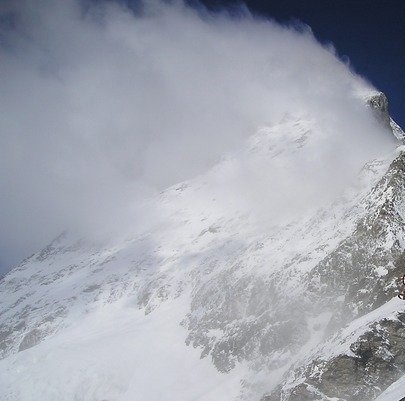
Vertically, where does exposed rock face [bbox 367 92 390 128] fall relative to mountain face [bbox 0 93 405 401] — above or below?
above

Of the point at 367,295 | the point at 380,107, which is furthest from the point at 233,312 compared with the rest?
the point at 380,107

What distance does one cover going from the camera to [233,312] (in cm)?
6150

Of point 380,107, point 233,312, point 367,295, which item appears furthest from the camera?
point 380,107

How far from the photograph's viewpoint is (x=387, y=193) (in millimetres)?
49562

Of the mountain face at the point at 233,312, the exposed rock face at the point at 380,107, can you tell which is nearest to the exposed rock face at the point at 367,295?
the mountain face at the point at 233,312

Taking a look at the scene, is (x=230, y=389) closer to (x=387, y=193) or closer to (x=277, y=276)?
(x=277, y=276)

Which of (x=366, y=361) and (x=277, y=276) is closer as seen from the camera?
(x=366, y=361)

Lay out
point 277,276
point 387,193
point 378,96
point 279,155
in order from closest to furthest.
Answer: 1. point 387,193
2. point 277,276
3. point 378,96
4. point 279,155

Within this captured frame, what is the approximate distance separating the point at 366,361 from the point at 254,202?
5960cm

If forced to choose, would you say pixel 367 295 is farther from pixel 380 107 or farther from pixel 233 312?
pixel 380 107

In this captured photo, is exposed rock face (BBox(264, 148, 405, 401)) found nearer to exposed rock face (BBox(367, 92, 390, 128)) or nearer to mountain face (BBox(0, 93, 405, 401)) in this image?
mountain face (BBox(0, 93, 405, 401))

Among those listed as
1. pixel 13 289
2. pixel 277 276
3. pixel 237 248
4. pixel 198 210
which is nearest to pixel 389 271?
pixel 277 276

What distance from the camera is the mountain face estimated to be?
40.2 m

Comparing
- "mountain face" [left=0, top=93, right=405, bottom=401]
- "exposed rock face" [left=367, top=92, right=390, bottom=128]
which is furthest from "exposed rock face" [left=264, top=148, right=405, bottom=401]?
"exposed rock face" [left=367, top=92, right=390, bottom=128]
